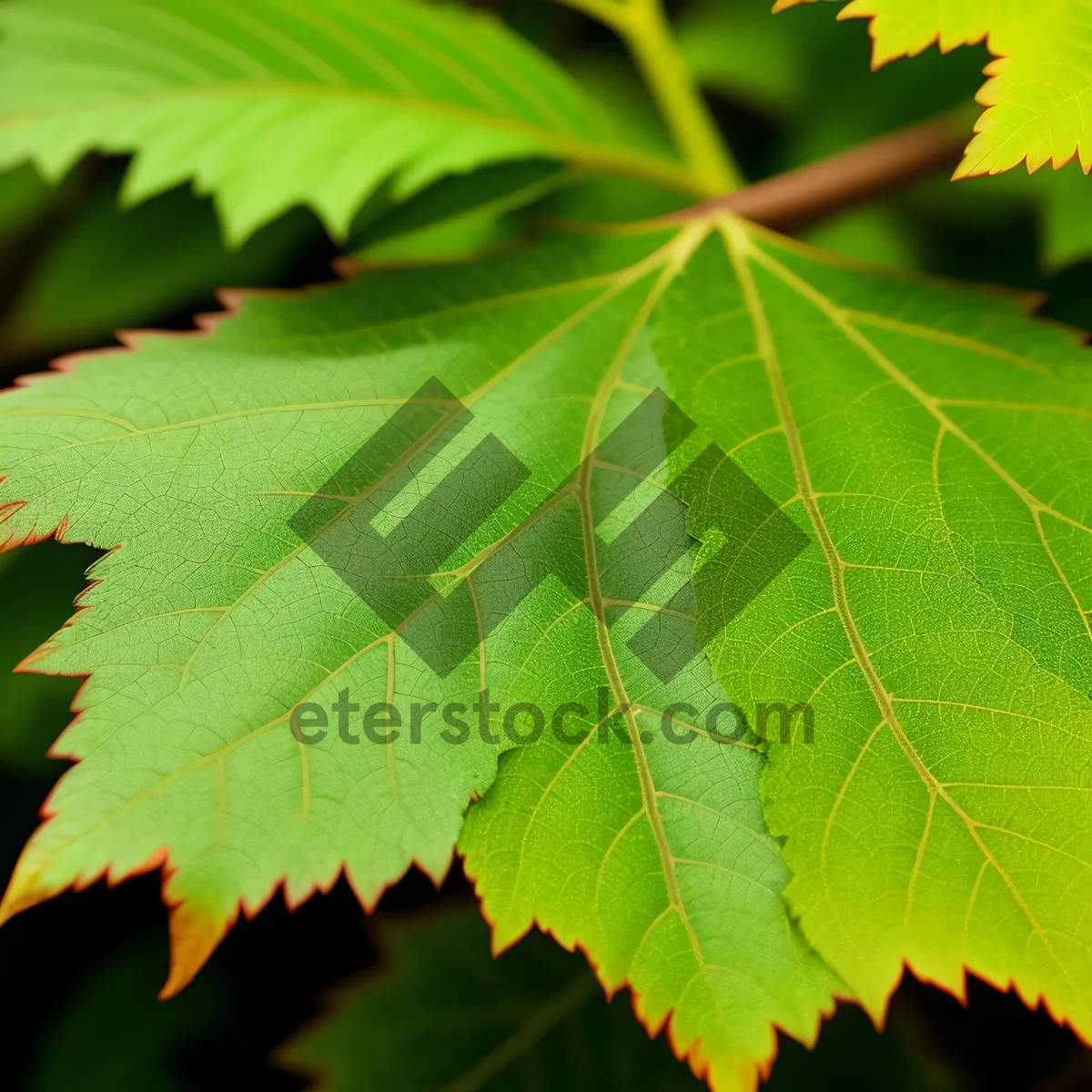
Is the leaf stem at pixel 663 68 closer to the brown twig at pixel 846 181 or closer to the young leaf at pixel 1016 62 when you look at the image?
the brown twig at pixel 846 181

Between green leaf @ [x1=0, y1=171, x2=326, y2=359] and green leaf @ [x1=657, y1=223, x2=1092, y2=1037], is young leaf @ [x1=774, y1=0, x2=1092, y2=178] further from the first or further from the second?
green leaf @ [x1=0, y1=171, x2=326, y2=359]

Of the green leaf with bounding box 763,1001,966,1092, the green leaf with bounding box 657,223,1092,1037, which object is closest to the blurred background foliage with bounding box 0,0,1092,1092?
the green leaf with bounding box 763,1001,966,1092

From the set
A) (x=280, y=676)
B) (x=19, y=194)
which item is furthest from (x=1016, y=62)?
(x=19, y=194)

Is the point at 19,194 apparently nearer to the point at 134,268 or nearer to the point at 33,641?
the point at 134,268

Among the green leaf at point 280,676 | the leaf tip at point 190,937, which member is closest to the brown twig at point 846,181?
the green leaf at point 280,676

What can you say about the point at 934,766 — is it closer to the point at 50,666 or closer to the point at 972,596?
the point at 972,596
